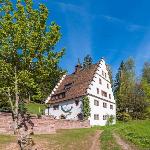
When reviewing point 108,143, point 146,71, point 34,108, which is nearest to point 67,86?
point 34,108

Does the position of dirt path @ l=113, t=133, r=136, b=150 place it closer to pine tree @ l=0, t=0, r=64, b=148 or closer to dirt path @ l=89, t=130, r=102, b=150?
dirt path @ l=89, t=130, r=102, b=150

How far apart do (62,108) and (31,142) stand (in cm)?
3295

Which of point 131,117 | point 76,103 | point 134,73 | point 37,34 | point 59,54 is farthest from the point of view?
point 134,73

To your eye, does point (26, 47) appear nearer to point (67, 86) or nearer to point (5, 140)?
point (5, 140)

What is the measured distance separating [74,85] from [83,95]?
212 inches

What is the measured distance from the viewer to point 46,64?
34188 mm

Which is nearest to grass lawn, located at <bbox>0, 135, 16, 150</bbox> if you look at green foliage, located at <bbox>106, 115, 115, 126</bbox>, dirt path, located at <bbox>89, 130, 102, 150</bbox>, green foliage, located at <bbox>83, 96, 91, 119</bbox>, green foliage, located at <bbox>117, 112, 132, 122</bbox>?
dirt path, located at <bbox>89, 130, 102, 150</bbox>

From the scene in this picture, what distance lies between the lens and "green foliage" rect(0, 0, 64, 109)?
32062 mm

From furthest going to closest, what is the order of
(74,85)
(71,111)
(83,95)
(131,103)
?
(131,103)
(74,85)
(71,111)
(83,95)

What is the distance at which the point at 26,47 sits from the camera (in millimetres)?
32438

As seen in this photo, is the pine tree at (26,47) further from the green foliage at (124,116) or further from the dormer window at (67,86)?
the green foliage at (124,116)

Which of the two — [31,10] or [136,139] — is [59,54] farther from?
[136,139]

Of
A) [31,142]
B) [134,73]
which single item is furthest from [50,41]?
[134,73]

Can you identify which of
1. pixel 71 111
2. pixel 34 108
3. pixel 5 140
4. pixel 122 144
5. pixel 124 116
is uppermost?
pixel 34 108
